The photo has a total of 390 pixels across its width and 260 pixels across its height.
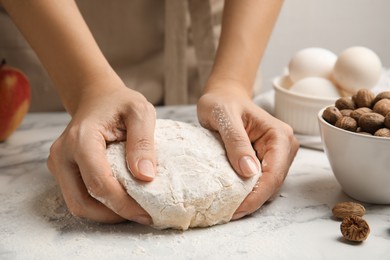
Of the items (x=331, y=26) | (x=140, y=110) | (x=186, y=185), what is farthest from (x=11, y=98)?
(x=331, y=26)

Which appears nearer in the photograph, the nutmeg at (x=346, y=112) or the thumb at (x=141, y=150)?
the thumb at (x=141, y=150)

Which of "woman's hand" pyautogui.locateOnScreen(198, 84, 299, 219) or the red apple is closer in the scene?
"woman's hand" pyautogui.locateOnScreen(198, 84, 299, 219)

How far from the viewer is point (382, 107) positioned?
0.92 meters

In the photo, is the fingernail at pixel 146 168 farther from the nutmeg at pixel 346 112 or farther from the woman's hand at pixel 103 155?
the nutmeg at pixel 346 112

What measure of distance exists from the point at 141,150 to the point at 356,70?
67 cm

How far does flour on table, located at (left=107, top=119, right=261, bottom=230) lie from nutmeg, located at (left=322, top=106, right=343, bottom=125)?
0.17m

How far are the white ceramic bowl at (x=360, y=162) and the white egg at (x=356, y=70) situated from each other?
39 centimetres

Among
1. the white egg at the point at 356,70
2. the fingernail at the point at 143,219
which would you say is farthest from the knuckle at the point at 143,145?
the white egg at the point at 356,70

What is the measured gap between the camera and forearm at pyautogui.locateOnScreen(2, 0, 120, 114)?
1006 mm

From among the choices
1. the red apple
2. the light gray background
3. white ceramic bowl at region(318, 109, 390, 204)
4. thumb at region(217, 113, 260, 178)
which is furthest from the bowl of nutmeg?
the light gray background

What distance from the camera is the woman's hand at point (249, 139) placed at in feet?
2.89

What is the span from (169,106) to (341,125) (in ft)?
2.29

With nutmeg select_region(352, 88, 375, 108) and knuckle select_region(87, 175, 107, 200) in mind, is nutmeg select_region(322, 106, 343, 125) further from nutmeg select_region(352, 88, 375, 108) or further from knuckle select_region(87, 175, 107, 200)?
knuckle select_region(87, 175, 107, 200)

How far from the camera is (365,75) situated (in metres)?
1.30
